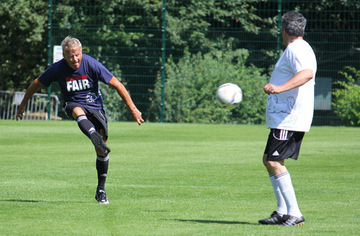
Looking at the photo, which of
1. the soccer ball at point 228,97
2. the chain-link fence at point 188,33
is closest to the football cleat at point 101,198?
the soccer ball at point 228,97

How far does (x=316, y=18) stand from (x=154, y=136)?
8.84 meters

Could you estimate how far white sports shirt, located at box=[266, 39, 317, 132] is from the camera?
632cm

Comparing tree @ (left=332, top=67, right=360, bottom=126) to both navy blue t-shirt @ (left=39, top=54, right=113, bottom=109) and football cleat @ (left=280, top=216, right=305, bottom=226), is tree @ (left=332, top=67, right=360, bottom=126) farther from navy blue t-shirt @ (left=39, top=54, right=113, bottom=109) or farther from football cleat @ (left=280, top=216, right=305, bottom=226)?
football cleat @ (left=280, top=216, right=305, bottom=226)

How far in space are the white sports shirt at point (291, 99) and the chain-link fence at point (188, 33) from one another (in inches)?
647

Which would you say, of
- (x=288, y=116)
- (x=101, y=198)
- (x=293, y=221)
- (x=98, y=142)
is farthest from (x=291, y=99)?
(x=101, y=198)

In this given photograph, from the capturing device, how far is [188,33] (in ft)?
76.1

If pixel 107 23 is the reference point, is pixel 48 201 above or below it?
below

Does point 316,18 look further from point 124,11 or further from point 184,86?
point 124,11

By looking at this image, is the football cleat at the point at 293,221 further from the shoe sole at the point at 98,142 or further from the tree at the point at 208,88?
the tree at the point at 208,88

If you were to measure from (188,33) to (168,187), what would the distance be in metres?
14.7

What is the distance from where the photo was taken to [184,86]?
23.1 m

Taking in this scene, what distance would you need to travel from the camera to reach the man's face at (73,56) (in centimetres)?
775

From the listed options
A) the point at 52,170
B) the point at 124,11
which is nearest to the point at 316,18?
the point at 124,11

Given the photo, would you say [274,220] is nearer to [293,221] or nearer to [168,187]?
[293,221]
